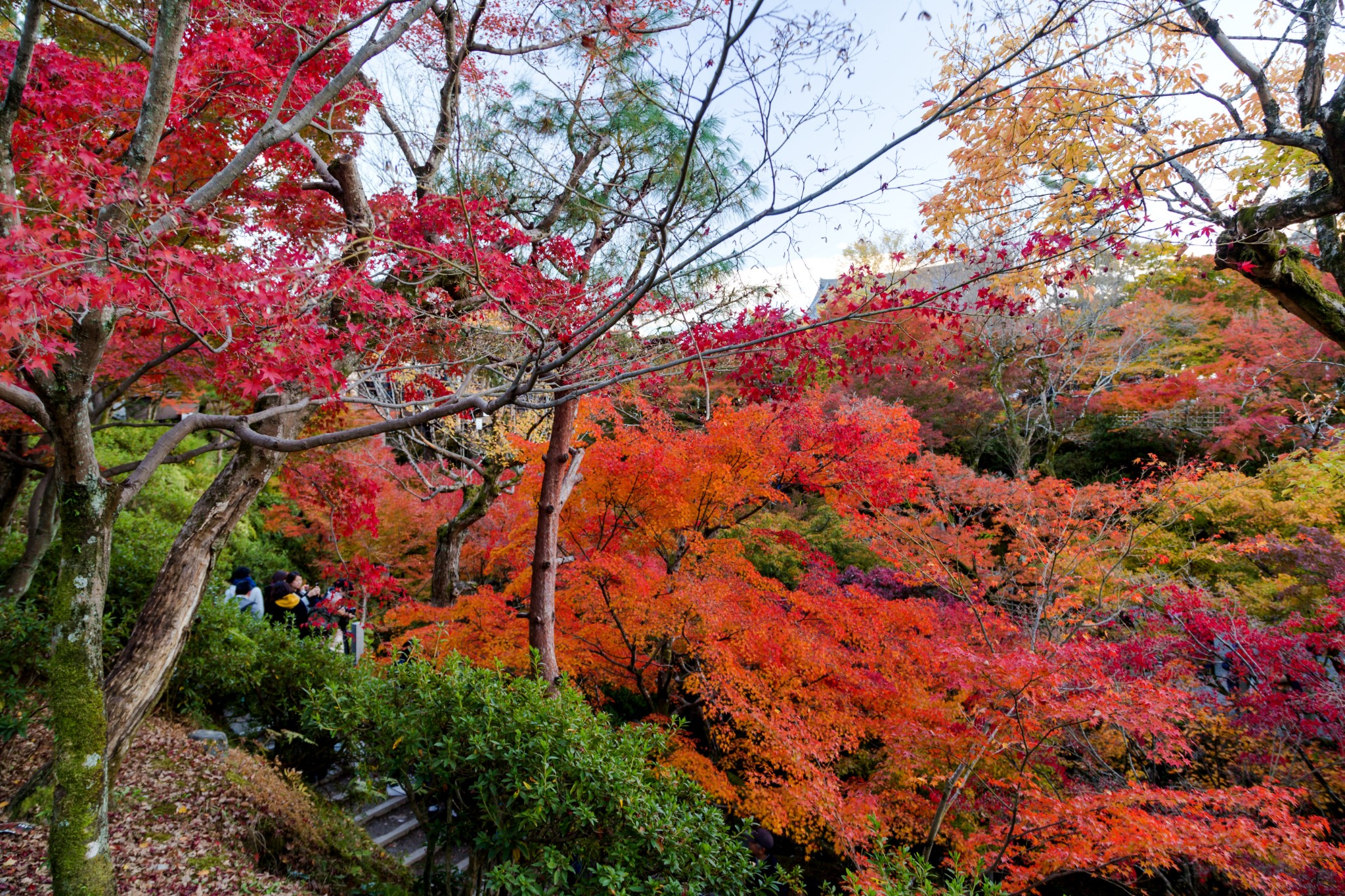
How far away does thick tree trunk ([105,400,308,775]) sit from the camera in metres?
3.60

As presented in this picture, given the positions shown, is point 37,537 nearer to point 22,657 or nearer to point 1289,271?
point 22,657

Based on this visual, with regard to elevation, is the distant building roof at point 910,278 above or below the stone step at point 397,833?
above

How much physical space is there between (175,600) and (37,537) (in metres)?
3.25

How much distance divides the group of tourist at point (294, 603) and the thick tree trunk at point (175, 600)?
7.42 ft

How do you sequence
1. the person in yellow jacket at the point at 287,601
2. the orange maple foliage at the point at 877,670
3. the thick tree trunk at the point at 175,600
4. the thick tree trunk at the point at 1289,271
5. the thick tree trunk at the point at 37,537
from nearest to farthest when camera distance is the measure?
the thick tree trunk at the point at 175,600 → the thick tree trunk at the point at 1289,271 → the orange maple foliage at the point at 877,670 → the thick tree trunk at the point at 37,537 → the person in yellow jacket at the point at 287,601

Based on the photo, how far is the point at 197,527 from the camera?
411cm

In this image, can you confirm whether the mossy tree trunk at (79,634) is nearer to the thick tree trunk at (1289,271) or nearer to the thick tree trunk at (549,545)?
the thick tree trunk at (549,545)

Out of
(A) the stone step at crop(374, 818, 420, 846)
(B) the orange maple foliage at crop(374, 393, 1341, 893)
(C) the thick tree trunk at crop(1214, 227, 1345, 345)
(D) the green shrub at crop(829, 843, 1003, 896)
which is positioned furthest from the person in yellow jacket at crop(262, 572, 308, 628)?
(C) the thick tree trunk at crop(1214, 227, 1345, 345)

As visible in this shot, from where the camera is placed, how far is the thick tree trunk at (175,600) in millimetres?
3596

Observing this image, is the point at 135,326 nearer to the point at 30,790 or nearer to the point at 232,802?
the point at 30,790

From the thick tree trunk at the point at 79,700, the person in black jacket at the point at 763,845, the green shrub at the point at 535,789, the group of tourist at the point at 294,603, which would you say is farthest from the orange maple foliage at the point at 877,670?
the thick tree trunk at the point at 79,700

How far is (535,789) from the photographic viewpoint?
2875 mm

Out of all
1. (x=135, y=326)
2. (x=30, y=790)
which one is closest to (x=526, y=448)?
(x=135, y=326)

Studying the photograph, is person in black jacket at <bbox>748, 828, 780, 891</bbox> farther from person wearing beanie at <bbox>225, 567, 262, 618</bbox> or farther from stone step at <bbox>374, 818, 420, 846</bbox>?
person wearing beanie at <bbox>225, 567, 262, 618</bbox>
